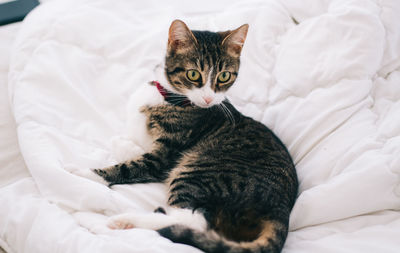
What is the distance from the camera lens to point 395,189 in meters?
1.20

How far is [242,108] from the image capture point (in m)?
1.84

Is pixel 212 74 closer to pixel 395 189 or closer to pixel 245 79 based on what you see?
pixel 245 79

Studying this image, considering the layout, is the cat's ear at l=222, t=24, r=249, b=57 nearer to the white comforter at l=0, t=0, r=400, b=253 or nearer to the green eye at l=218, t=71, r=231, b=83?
the green eye at l=218, t=71, r=231, b=83

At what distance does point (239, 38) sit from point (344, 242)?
965 millimetres

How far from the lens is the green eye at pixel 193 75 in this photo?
4.85 feet

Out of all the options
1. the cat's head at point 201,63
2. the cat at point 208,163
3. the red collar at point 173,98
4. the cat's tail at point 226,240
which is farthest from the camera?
the red collar at point 173,98

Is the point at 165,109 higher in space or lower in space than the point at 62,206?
higher

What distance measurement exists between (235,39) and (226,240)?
92cm

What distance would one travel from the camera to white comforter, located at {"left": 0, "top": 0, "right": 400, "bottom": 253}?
1.18 m

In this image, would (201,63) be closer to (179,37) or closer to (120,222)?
(179,37)

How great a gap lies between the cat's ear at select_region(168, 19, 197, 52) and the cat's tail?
801 millimetres

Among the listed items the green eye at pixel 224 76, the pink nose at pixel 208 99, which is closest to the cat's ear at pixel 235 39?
the green eye at pixel 224 76

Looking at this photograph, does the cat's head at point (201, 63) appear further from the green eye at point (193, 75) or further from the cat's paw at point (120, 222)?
the cat's paw at point (120, 222)

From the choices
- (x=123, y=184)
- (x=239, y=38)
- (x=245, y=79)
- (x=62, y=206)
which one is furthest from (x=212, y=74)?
(x=62, y=206)
